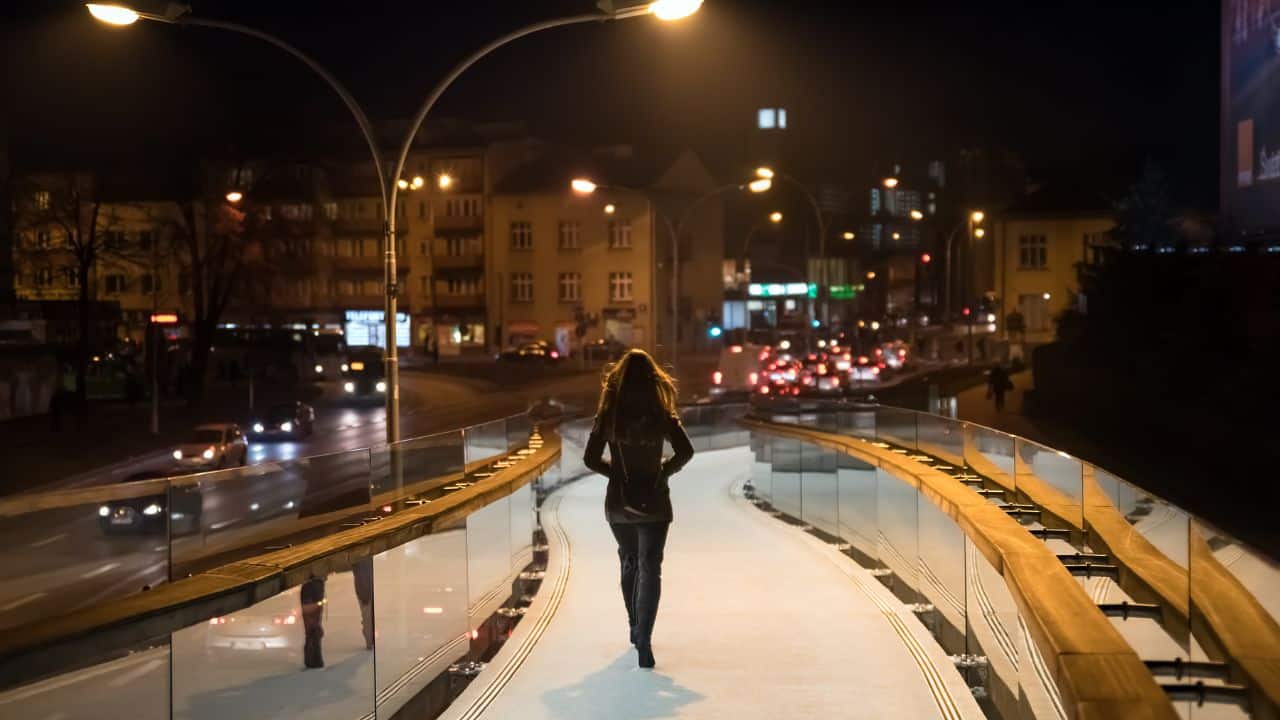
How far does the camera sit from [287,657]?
6277mm

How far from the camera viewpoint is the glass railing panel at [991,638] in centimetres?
688

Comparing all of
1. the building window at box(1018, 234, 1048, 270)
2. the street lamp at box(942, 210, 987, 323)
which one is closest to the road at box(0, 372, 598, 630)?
the street lamp at box(942, 210, 987, 323)

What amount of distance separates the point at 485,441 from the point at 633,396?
17.0ft

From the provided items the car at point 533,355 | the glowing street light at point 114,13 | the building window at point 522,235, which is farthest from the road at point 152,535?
the building window at point 522,235

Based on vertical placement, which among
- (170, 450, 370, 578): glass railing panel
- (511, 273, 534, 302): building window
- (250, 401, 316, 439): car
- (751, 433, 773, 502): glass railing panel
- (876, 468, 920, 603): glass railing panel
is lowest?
(250, 401, 316, 439): car

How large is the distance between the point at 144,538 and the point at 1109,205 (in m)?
83.2

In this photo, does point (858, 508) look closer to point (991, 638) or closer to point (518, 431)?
point (518, 431)

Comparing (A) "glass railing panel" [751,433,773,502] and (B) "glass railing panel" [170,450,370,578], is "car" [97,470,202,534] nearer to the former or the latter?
(B) "glass railing panel" [170,450,370,578]

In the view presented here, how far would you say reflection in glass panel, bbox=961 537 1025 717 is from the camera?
6.89m

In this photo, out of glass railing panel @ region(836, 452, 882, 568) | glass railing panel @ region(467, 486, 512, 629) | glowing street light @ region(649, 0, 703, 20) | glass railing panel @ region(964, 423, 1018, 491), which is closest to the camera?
glass railing panel @ region(467, 486, 512, 629)

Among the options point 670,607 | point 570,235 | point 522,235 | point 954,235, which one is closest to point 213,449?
point 670,607

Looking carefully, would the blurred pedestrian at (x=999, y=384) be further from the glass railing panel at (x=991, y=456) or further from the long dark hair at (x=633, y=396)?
the long dark hair at (x=633, y=396)

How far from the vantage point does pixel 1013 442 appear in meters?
9.66

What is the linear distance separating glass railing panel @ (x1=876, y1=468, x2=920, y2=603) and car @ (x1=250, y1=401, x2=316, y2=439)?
36885mm
